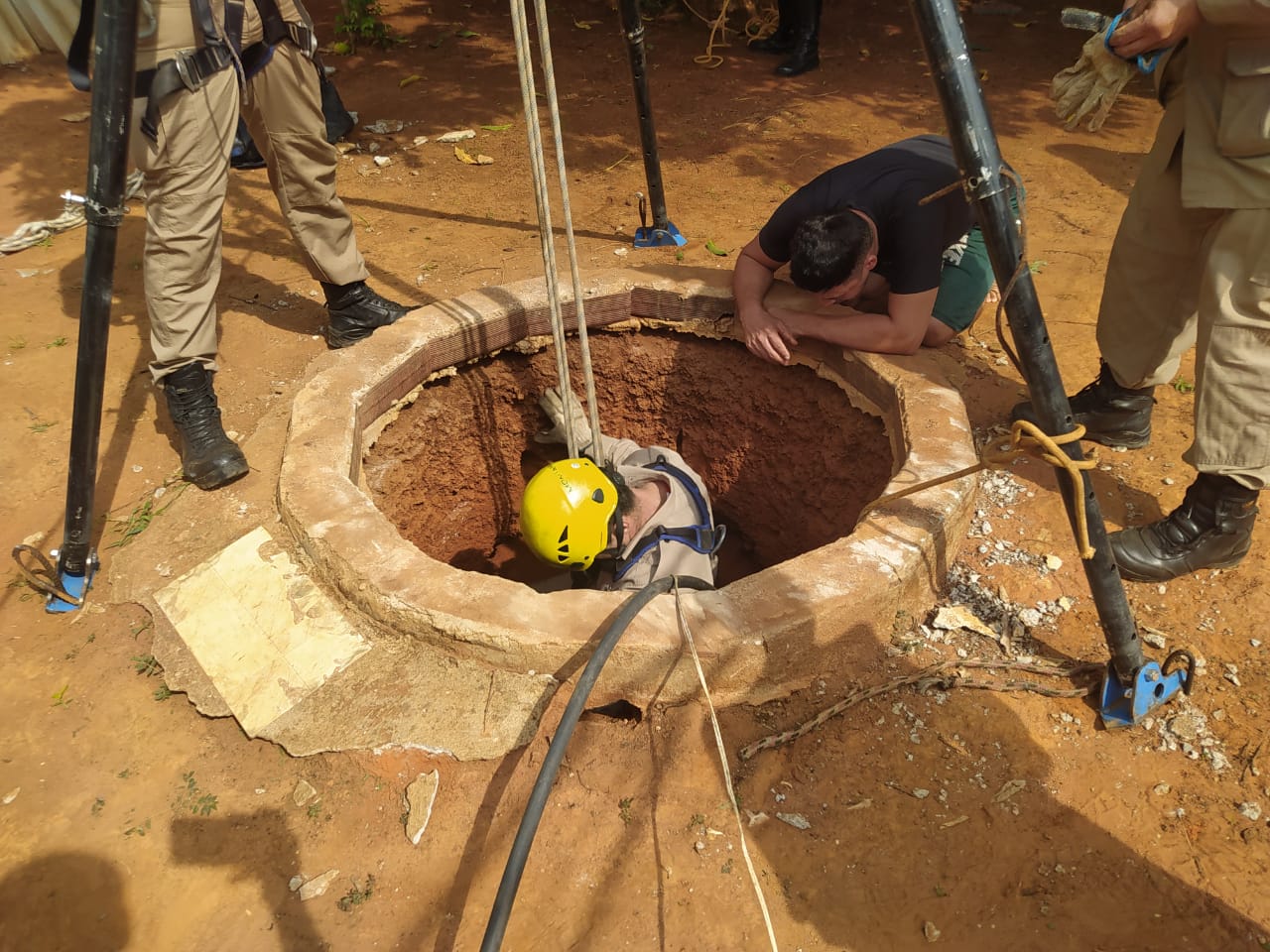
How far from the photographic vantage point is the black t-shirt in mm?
2719

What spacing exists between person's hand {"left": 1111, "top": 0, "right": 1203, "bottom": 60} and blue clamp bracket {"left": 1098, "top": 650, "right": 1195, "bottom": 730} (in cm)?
142

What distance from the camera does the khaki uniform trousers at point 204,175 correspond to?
8.21ft

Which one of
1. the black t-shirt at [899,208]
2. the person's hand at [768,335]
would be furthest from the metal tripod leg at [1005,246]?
the person's hand at [768,335]

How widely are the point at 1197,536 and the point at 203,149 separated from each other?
10.6 ft

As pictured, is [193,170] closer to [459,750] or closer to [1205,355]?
[459,750]

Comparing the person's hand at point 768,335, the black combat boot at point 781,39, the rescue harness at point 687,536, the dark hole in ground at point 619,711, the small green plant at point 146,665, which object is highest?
A: the black combat boot at point 781,39

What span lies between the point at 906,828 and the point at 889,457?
123 centimetres

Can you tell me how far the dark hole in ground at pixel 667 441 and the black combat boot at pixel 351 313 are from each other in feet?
1.73

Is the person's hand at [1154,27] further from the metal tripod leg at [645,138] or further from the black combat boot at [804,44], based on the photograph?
the black combat boot at [804,44]

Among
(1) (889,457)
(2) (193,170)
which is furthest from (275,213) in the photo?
(1) (889,457)

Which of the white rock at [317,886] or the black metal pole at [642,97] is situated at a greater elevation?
the black metal pole at [642,97]

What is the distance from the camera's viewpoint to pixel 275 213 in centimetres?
483

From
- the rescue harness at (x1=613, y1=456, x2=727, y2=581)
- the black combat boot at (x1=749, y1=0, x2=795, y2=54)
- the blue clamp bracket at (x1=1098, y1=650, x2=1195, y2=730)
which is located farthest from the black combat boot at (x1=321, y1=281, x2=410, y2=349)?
the black combat boot at (x1=749, y1=0, x2=795, y2=54)

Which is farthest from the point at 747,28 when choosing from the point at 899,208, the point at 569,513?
the point at 569,513
